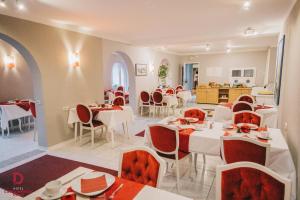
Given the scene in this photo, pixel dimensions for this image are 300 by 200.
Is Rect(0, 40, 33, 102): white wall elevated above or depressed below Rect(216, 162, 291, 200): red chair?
above

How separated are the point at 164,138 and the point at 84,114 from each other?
215 centimetres

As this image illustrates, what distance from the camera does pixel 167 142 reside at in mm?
2410

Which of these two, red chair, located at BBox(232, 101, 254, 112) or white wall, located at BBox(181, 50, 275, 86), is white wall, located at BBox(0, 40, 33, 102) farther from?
white wall, located at BBox(181, 50, 275, 86)

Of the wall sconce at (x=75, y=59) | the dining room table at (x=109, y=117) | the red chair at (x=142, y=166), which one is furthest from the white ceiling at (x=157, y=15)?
the red chair at (x=142, y=166)

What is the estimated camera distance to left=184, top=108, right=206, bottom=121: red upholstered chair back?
130 inches

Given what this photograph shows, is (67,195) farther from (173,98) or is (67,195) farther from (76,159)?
(173,98)

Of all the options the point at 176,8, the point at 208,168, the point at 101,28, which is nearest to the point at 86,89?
the point at 101,28

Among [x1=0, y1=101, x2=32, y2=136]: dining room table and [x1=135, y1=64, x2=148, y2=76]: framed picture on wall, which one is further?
[x1=135, y1=64, x2=148, y2=76]: framed picture on wall

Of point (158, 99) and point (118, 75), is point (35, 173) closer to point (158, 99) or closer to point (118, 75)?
point (158, 99)

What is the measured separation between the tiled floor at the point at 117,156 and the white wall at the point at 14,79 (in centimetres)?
150

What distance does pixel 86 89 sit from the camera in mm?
4781

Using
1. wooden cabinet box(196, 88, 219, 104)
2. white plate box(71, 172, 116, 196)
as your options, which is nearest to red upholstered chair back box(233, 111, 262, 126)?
white plate box(71, 172, 116, 196)

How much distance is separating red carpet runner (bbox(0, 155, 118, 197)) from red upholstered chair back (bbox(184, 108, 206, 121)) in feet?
5.23

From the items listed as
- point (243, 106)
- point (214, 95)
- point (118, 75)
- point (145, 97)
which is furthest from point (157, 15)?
point (118, 75)
